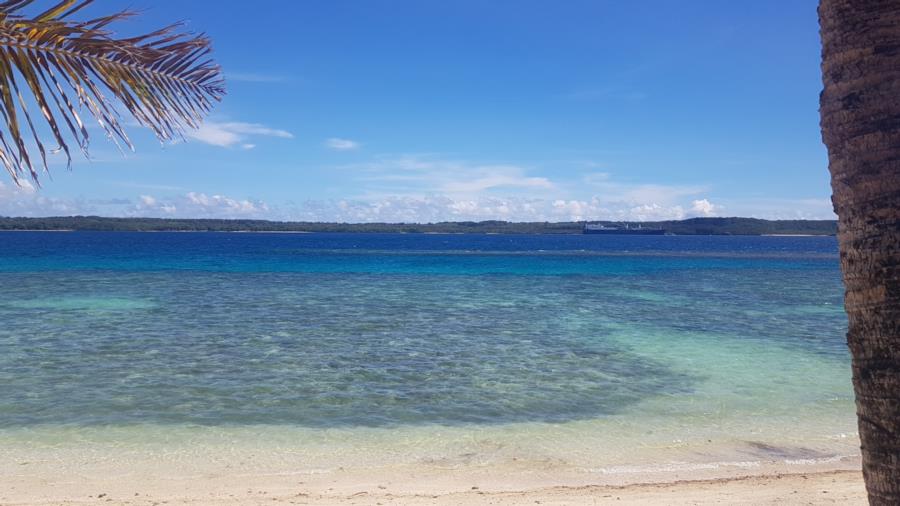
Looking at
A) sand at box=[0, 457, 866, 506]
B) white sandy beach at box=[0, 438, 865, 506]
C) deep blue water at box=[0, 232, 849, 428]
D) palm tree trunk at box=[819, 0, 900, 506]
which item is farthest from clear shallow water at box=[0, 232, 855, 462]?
palm tree trunk at box=[819, 0, 900, 506]

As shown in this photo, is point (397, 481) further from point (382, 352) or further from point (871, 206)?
point (382, 352)

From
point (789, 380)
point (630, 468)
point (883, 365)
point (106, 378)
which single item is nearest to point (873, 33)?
point (883, 365)

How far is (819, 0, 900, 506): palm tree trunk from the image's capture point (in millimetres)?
2250

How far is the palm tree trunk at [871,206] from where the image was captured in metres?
2.25

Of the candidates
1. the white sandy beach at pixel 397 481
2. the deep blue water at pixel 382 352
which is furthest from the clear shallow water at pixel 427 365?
the white sandy beach at pixel 397 481

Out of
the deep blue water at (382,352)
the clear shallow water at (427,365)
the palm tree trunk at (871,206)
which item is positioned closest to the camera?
the palm tree trunk at (871,206)

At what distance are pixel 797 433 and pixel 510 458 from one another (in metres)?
3.77

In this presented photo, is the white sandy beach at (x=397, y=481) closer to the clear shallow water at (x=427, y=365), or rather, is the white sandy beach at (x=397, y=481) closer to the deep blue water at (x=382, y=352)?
the clear shallow water at (x=427, y=365)

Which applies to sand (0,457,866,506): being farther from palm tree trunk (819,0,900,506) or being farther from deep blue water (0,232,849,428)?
palm tree trunk (819,0,900,506)

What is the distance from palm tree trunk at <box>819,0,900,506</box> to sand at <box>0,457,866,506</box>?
4204 millimetres

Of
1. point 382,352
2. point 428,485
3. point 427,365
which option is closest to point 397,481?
point 428,485

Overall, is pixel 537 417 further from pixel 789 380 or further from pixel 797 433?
pixel 789 380

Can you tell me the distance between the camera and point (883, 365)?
7.48 feet

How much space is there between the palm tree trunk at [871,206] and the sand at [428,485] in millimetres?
4204
